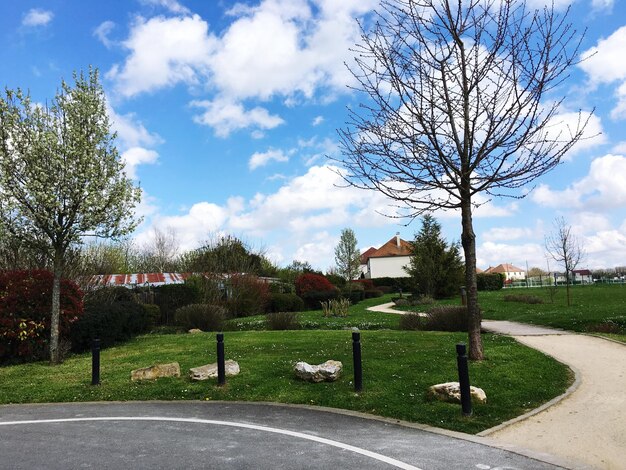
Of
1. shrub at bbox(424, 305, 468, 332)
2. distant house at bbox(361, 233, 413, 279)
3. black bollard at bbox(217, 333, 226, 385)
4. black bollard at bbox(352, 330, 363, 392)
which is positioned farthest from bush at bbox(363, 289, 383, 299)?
black bollard at bbox(352, 330, 363, 392)

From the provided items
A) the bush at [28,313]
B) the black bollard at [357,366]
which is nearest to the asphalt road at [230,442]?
the black bollard at [357,366]

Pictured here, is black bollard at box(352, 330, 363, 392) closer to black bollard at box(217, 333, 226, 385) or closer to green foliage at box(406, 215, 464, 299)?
black bollard at box(217, 333, 226, 385)

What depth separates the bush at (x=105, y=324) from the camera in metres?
14.8

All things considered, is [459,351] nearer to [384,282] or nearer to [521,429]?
[521,429]

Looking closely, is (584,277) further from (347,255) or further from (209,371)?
(209,371)

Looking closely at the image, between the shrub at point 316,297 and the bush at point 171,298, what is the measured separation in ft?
35.7

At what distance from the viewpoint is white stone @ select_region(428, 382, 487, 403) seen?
7395mm

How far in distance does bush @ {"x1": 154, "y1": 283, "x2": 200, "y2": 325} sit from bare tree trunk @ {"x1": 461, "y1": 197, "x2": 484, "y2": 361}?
1889 centimetres

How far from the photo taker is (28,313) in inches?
534

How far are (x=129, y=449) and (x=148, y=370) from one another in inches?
176

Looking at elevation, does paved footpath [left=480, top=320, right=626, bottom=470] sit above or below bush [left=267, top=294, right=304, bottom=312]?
below

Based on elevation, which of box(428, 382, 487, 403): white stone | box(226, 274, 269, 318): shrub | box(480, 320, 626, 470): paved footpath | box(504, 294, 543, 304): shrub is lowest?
box(480, 320, 626, 470): paved footpath

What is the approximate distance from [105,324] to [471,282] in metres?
11.2

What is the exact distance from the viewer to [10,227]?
12.7m
